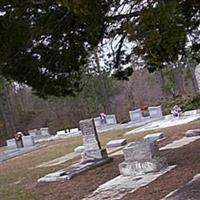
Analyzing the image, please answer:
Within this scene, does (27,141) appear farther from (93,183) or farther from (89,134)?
(93,183)

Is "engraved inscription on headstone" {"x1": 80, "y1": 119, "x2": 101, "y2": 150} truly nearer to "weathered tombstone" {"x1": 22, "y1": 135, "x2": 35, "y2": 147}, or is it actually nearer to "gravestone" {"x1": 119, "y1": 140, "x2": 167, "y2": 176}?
"gravestone" {"x1": 119, "y1": 140, "x2": 167, "y2": 176}

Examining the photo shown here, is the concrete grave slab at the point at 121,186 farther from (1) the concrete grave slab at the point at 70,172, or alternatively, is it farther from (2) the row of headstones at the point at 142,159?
(1) the concrete grave slab at the point at 70,172

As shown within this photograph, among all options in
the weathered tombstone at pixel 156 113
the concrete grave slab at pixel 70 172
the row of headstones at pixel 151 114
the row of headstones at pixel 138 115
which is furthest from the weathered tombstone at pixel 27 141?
the concrete grave slab at pixel 70 172

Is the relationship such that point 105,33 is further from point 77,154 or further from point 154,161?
point 77,154

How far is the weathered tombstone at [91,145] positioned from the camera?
16.5 meters

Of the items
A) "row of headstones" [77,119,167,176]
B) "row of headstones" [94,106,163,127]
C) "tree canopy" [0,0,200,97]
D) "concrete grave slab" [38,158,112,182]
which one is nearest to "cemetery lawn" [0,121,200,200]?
"concrete grave slab" [38,158,112,182]

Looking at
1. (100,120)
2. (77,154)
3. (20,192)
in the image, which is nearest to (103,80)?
(100,120)

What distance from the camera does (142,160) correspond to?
40.9 feet

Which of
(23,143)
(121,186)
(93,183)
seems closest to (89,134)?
(93,183)

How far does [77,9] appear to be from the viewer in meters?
8.62

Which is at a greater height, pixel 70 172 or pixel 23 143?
pixel 23 143

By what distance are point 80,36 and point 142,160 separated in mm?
3268

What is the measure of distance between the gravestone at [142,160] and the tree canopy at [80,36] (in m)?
1.88

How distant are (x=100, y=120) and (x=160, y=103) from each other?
8.55 m
